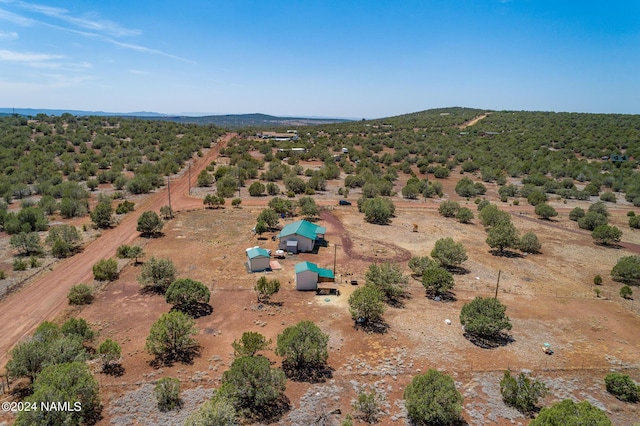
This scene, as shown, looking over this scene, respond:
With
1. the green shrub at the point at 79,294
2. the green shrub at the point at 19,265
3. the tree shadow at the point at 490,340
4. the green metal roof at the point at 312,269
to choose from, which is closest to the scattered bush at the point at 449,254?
the tree shadow at the point at 490,340

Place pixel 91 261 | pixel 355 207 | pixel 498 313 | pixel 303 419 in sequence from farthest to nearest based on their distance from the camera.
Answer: pixel 355 207 < pixel 91 261 < pixel 498 313 < pixel 303 419

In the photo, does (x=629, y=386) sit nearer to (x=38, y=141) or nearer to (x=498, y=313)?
(x=498, y=313)

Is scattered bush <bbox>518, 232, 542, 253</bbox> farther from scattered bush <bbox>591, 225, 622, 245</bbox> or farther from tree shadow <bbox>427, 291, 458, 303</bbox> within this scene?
tree shadow <bbox>427, 291, 458, 303</bbox>

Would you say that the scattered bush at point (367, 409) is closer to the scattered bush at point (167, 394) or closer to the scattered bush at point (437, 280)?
the scattered bush at point (167, 394)

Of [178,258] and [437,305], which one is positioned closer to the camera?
[437,305]

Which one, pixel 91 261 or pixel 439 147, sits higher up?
pixel 439 147

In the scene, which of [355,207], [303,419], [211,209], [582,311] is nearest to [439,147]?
[355,207]
